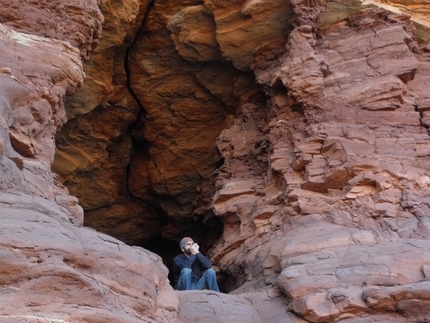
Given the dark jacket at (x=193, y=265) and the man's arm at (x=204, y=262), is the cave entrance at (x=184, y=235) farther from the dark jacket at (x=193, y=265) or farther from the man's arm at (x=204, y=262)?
the man's arm at (x=204, y=262)

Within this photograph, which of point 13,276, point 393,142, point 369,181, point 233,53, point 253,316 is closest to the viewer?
point 13,276

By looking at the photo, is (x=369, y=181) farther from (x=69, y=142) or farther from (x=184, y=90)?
(x=69, y=142)

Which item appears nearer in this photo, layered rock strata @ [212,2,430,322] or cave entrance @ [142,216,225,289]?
layered rock strata @ [212,2,430,322]

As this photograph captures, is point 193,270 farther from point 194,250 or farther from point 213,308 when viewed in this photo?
point 213,308

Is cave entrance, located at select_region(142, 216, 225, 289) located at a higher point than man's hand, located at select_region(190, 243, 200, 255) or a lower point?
Result: lower

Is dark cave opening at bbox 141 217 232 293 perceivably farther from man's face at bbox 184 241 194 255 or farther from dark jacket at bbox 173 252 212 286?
man's face at bbox 184 241 194 255

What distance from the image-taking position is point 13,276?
518 centimetres

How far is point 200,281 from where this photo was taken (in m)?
8.98

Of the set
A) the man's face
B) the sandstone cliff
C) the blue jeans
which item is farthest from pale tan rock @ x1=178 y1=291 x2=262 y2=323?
the man's face

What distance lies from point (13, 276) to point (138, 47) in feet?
31.0

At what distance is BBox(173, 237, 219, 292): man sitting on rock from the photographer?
8.90 m

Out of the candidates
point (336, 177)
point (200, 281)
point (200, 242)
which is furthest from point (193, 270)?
point (200, 242)

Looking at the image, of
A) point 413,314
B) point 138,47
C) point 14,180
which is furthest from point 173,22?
point 413,314

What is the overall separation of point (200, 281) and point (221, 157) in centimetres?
416
